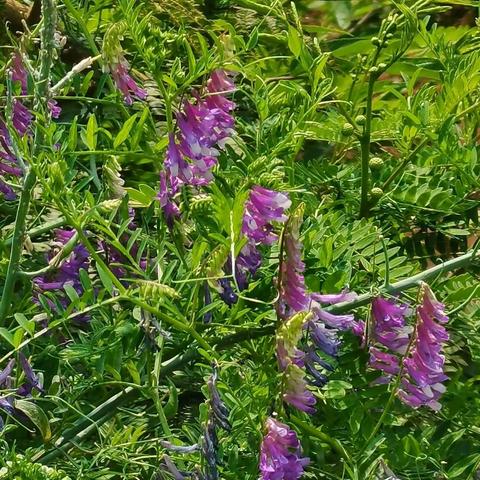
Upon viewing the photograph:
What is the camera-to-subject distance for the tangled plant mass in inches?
45.0

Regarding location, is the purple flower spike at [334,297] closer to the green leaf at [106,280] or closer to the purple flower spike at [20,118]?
the green leaf at [106,280]

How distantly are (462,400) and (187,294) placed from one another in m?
0.33

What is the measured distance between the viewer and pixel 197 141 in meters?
1.23

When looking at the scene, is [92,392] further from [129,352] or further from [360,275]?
[360,275]

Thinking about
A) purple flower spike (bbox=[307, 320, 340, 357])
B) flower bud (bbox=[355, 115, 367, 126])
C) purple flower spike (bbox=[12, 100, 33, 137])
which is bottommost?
flower bud (bbox=[355, 115, 367, 126])

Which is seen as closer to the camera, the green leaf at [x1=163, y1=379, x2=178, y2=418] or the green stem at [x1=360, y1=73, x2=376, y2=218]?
the green leaf at [x1=163, y1=379, x2=178, y2=418]

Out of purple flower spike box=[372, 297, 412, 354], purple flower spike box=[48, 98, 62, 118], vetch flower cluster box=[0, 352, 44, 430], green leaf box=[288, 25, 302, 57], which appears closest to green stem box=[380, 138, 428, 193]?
green leaf box=[288, 25, 302, 57]

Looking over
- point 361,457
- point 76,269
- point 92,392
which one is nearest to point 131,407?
point 92,392

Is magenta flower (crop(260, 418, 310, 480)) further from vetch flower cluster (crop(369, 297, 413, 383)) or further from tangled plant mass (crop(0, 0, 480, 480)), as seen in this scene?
vetch flower cluster (crop(369, 297, 413, 383))

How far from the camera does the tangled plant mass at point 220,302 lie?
45.0 inches

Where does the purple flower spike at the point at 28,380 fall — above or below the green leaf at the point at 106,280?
below

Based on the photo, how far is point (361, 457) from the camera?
120 cm

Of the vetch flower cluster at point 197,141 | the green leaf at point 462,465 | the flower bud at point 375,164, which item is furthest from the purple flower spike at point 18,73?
the green leaf at point 462,465

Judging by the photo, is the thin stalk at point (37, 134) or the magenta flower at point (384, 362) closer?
the thin stalk at point (37, 134)
